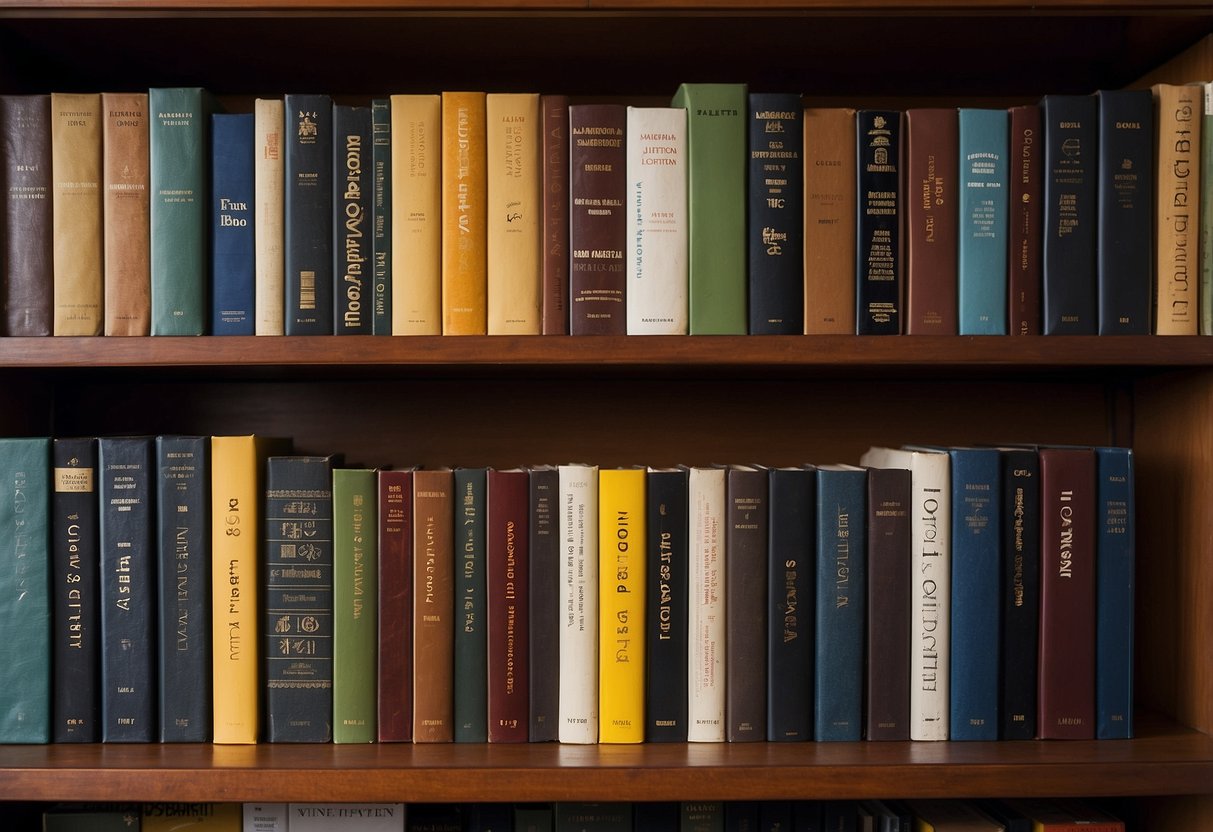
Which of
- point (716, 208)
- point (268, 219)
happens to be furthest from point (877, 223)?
point (268, 219)

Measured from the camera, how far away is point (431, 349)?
35.3 inches

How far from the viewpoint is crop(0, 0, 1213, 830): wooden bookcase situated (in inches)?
34.2

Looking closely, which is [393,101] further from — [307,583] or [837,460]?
[837,460]

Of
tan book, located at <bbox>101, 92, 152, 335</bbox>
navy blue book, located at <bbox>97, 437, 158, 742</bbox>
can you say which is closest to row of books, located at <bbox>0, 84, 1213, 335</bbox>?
tan book, located at <bbox>101, 92, 152, 335</bbox>

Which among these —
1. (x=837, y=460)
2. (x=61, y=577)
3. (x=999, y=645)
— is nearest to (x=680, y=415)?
(x=837, y=460)

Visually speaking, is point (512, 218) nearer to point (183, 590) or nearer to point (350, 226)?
point (350, 226)

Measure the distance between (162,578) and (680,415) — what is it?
60cm

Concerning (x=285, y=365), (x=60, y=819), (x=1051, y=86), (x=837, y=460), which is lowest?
(x=60, y=819)

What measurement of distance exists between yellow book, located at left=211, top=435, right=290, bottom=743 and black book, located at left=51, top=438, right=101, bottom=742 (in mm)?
115

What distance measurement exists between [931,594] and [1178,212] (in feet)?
1.43

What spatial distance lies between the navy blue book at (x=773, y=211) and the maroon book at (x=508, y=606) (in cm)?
29

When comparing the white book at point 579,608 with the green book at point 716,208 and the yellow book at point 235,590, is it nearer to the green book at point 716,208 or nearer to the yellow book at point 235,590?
the green book at point 716,208

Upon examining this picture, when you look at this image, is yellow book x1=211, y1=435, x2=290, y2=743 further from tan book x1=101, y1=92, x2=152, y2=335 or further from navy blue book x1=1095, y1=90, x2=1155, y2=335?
navy blue book x1=1095, y1=90, x2=1155, y2=335

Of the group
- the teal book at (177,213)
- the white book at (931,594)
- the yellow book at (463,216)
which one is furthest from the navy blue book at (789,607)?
the teal book at (177,213)
